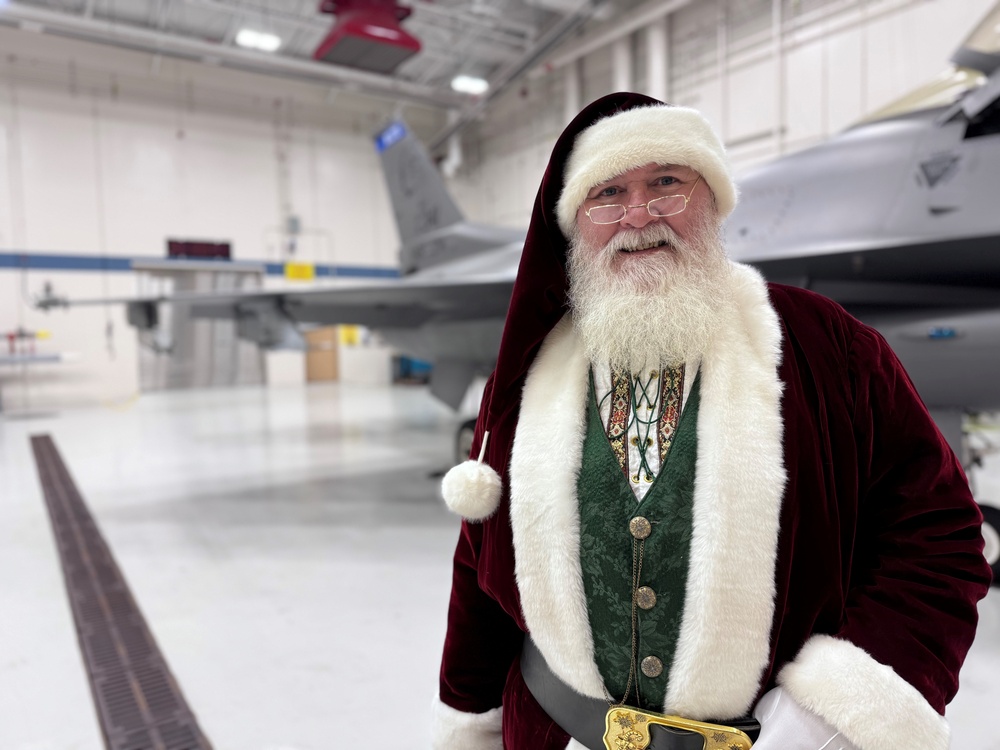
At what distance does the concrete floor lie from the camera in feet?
6.73

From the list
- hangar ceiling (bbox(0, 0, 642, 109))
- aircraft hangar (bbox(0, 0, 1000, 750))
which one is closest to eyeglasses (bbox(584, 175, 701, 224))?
aircraft hangar (bbox(0, 0, 1000, 750))

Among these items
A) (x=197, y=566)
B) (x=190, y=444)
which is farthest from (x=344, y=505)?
(x=190, y=444)

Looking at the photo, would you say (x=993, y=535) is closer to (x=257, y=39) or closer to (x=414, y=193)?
(x=414, y=193)

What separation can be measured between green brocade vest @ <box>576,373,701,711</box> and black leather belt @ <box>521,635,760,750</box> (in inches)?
1.8

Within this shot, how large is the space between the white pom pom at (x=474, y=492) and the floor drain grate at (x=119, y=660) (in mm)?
1551

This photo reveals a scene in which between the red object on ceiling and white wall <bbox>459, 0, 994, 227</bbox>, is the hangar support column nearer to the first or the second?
white wall <bbox>459, 0, 994, 227</bbox>

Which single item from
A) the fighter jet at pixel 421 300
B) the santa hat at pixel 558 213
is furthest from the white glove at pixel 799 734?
the fighter jet at pixel 421 300

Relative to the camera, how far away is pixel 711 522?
84 cm

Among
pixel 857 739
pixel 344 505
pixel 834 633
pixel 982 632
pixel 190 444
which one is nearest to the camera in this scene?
pixel 857 739

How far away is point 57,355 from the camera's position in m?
11.9

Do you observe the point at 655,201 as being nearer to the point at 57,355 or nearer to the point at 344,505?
the point at 344,505

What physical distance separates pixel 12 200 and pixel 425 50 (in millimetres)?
8998

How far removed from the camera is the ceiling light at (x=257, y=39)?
11617 millimetres

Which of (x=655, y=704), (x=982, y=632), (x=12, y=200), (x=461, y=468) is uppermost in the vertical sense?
(x=12, y=200)
